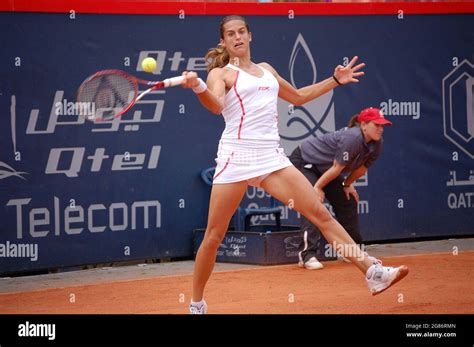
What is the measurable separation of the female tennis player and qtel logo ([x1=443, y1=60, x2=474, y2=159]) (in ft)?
18.3

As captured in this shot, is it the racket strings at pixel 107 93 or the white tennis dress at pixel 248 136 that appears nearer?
the racket strings at pixel 107 93

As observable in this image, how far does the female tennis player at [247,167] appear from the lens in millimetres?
7133

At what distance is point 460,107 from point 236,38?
5885mm

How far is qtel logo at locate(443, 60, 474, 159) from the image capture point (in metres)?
12.5

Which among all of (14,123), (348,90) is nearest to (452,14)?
(348,90)

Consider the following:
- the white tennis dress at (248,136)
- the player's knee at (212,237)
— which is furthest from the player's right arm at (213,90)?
the player's knee at (212,237)

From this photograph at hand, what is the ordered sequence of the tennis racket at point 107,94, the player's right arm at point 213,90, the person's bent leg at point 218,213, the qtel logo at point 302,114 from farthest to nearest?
the qtel logo at point 302,114
the person's bent leg at point 218,213
the tennis racket at point 107,94
the player's right arm at point 213,90

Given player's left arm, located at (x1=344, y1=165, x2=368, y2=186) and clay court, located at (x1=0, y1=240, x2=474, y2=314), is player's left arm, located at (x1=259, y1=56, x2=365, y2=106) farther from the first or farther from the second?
player's left arm, located at (x1=344, y1=165, x2=368, y2=186)

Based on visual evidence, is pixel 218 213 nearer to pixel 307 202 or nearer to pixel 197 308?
pixel 307 202

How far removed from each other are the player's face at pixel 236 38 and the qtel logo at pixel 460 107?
224 inches

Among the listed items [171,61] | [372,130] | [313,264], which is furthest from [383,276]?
[171,61]

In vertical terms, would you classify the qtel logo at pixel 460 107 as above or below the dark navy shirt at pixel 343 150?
above

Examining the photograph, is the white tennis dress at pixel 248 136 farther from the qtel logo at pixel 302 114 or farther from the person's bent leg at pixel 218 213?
the qtel logo at pixel 302 114

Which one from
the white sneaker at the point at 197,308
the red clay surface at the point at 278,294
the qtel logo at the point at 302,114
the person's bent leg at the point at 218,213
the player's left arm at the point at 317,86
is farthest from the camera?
the qtel logo at the point at 302,114
